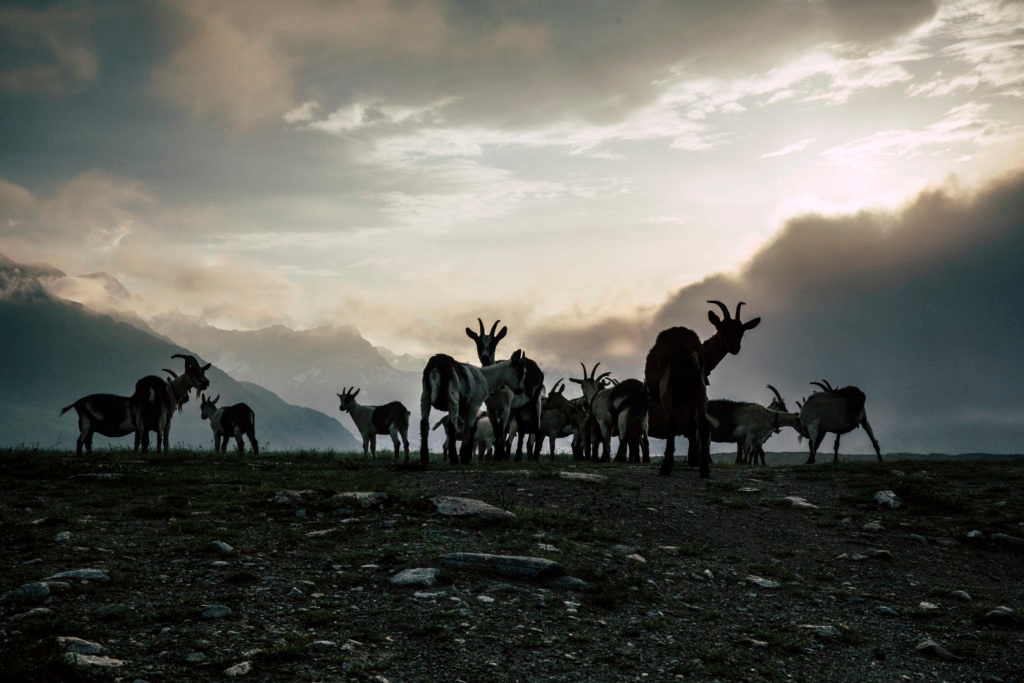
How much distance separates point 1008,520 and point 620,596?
9.18 meters

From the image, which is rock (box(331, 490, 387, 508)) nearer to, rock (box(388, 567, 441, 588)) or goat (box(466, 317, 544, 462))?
rock (box(388, 567, 441, 588))

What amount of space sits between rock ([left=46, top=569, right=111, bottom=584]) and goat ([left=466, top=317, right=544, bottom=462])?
15958mm

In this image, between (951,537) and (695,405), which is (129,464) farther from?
(951,537)

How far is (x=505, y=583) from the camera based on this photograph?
927 cm

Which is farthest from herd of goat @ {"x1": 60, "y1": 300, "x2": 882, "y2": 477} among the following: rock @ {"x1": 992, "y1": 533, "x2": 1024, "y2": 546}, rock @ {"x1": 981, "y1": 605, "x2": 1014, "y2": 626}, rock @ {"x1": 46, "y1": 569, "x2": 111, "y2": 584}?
rock @ {"x1": 46, "y1": 569, "x2": 111, "y2": 584}

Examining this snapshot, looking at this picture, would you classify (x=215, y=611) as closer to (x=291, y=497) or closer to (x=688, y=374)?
(x=291, y=497)

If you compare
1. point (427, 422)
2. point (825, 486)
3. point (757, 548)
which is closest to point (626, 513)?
point (757, 548)

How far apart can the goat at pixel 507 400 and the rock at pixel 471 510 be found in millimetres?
11430

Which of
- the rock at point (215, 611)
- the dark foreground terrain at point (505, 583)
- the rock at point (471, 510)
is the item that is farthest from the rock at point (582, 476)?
the rock at point (215, 611)

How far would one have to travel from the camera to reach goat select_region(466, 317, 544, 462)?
81.8ft

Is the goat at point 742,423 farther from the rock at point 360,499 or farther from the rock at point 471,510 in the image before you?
the rock at point 360,499

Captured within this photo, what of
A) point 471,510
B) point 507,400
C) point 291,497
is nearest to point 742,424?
point 507,400

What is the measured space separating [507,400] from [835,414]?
12.5 metres

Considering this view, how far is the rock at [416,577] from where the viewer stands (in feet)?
29.3
